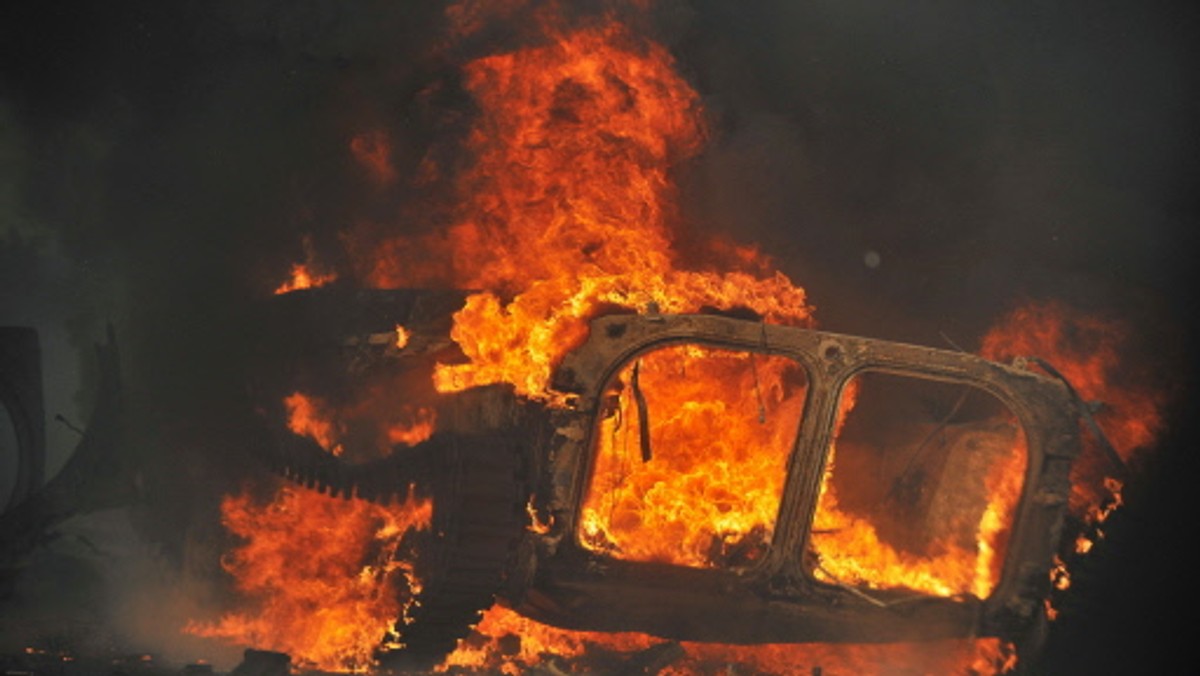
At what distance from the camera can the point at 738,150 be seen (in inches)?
303

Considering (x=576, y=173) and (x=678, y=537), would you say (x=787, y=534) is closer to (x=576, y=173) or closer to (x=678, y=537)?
(x=678, y=537)

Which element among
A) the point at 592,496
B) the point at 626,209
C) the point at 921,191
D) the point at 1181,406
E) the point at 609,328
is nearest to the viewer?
the point at 609,328

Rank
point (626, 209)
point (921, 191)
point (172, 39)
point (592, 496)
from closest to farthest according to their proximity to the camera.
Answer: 1. point (592, 496)
2. point (626, 209)
3. point (921, 191)
4. point (172, 39)

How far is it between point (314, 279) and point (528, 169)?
2618mm

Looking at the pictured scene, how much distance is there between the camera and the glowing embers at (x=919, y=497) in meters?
5.48

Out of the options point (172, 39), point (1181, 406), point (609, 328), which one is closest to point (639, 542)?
point (609, 328)

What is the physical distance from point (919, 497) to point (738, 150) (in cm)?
368

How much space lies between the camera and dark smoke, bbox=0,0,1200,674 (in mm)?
7680

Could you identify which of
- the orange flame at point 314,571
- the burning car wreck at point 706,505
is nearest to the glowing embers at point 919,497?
the burning car wreck at point 706,505

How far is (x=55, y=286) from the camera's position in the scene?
8984 millimetres

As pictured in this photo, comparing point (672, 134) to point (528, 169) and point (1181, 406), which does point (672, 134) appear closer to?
point (528, 169)

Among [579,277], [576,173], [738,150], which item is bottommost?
[579,277]

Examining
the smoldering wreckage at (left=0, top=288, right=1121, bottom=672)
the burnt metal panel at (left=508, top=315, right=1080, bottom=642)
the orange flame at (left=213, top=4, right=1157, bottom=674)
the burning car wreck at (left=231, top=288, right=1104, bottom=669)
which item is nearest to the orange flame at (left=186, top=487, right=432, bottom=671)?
the orange flame at (left=213, top=4, right=1157, bottom=674)

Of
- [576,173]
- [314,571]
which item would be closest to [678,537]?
[314,571]
